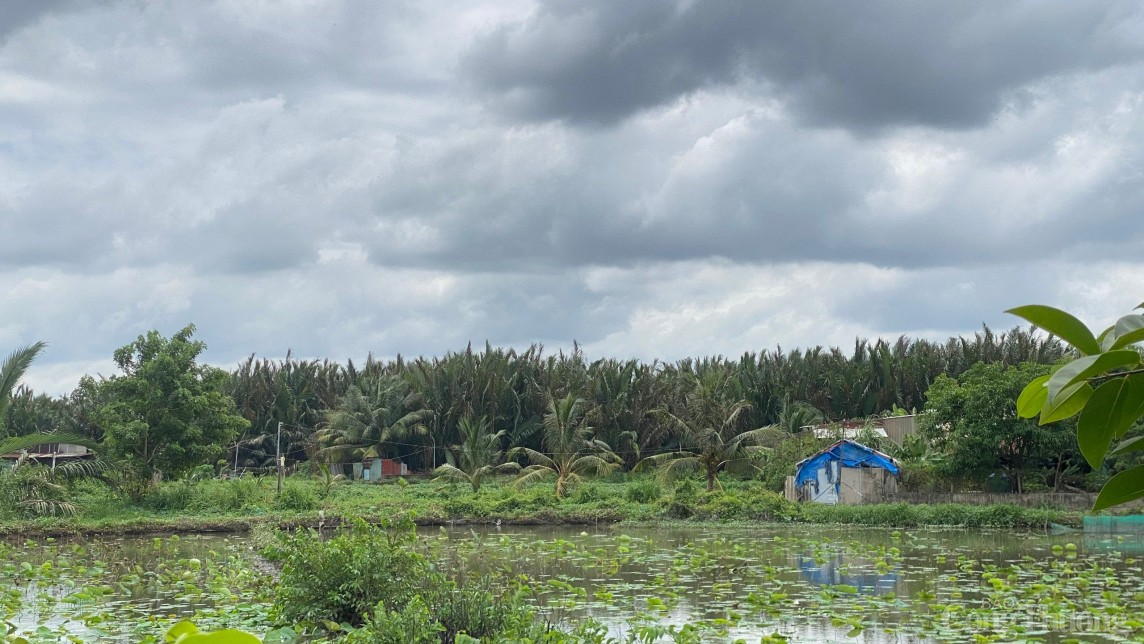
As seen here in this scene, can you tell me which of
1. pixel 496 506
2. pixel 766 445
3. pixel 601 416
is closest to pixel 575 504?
pixel 496 506

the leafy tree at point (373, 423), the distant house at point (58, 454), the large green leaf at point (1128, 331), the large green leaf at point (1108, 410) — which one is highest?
the leafy tree at point (373, 423)

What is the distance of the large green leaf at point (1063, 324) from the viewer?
787 millimetres

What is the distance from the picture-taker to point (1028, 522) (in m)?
18.8

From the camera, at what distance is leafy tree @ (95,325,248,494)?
23.0 meters

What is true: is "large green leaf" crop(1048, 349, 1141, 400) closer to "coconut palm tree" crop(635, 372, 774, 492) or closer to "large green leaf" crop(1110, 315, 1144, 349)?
"large green leaf" crop(1110, 315, 1144, 349)

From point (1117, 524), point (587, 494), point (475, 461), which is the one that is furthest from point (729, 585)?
point (475, 461)

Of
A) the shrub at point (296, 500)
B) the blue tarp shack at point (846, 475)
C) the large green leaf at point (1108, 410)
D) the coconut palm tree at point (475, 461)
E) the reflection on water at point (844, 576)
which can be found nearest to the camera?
the large green leaf at point (1108, 410)

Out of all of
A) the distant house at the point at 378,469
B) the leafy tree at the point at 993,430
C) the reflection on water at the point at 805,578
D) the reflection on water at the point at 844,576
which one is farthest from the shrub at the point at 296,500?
the leafy tree at the point at 993,430

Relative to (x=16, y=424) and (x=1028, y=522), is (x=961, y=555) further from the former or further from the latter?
(x=16, y=424)

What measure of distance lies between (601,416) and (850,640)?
24.7 metres

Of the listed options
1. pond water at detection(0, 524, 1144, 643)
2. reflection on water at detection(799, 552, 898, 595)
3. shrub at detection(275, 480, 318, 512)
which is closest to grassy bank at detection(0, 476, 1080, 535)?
shrub at detection(275, 480, 318, 512)

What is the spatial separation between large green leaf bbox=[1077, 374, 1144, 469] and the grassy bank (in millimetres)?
19858

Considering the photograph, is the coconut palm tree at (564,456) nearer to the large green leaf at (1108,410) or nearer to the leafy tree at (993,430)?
the leafy tree at (993,430)

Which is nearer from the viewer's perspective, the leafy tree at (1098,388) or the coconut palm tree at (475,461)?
the leafy tree at (1098,388)
